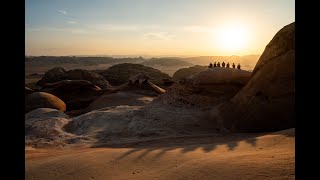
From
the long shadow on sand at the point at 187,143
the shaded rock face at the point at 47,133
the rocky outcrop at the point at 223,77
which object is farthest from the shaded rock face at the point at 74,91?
the long shadow on sand at the point at 187,143

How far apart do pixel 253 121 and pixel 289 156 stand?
5670 millimetres

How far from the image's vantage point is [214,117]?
35.3 feet

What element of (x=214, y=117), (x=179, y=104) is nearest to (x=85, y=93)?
(x=179, y=104)

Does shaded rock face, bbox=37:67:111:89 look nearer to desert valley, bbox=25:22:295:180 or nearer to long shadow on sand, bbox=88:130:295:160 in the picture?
desert valley, bbox=25:22:295:180

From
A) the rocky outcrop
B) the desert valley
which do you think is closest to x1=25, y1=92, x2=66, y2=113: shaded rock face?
the desert valley

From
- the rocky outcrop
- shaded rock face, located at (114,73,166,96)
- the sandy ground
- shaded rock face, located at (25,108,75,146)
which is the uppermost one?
the rocky outcrop

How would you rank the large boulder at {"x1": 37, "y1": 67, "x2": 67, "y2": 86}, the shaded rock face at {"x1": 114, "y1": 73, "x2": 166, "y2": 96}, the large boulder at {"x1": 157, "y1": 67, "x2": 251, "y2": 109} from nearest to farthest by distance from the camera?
the large boulder at {"x1": 157, "y1": 67, "x2": 251, "y2": 109}, the shaded rock face at {"x1": 114, "y1": 73, "x2": 166, "y2": 96}, the large boulder at {"x1": 37, "y1": 67, "x2": 67, "y2": 86}

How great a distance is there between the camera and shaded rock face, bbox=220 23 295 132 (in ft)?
30.5

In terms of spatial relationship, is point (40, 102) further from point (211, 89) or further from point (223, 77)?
point (223, 77)

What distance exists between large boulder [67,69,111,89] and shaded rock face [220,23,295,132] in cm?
1821

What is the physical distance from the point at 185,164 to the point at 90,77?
24.9 meters

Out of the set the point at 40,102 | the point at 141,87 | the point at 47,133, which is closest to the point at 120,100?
the point at 141,87

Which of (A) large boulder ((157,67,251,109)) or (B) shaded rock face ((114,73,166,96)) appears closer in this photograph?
(A) large boulder ((157,67,251,109))
